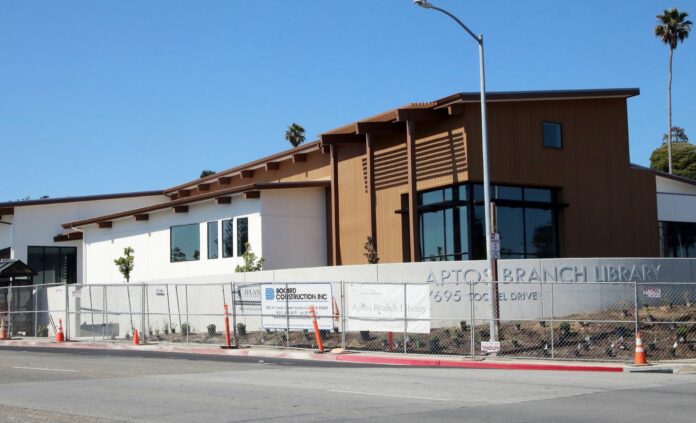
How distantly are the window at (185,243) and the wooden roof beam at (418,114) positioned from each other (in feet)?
44.0

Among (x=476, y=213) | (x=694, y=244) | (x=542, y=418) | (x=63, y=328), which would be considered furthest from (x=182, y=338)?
(x=694, y=244)

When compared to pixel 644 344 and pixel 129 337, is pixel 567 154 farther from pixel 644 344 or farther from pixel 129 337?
pixel 129 337

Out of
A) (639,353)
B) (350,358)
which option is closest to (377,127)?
(350,358)

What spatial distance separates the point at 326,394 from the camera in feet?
46.2

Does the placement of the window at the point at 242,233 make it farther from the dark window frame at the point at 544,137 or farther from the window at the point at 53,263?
the window at the point at 53,263

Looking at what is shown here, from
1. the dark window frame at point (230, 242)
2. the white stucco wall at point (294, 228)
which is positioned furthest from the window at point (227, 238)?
the white stucco wall at point (294, 228)

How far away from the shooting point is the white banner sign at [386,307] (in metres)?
23.1

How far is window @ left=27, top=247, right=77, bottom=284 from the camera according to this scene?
166 feet

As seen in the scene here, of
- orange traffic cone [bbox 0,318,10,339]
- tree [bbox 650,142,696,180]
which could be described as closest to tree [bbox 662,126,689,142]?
tree [bbox 650,142,696,180]

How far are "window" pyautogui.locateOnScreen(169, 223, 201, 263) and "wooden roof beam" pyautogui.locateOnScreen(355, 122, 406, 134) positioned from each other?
36.7ft

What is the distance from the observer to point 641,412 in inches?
472

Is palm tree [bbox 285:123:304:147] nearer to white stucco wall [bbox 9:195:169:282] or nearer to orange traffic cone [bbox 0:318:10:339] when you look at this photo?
white stucco wall [bbox 9:195:169:282]

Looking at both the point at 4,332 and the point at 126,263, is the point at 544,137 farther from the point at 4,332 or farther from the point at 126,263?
the point at 4,332

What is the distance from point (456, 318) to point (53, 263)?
3305 centimetres
